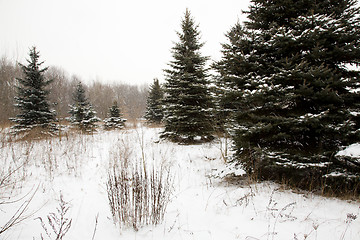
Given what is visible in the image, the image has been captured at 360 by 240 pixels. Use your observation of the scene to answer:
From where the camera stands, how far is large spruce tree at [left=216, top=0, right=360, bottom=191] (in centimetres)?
286

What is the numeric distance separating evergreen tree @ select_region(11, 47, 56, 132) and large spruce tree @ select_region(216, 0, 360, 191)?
12.8m

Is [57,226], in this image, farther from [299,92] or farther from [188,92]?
[188,92]

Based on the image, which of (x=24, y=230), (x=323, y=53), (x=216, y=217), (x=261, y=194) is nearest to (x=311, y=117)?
(x=323, y=53)

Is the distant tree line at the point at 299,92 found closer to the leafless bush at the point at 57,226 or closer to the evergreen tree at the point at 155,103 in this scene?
the leafless bush at the point at 57,226

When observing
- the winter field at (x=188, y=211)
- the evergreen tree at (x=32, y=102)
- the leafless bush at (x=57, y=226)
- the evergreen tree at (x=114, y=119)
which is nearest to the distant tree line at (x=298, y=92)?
the winter field at (x=188, y=211)

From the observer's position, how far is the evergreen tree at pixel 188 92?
Answer: 742cm

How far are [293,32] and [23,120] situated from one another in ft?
48.9

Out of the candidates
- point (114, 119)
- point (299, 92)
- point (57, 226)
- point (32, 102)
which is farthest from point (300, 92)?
point (114, 119)

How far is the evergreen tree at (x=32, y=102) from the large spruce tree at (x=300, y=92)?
1282cm

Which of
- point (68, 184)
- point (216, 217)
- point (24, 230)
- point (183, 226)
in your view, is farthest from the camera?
point (68, 184)

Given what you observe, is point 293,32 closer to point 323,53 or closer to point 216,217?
point 323,53

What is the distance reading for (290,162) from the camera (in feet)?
9.75

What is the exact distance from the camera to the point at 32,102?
10453 mm

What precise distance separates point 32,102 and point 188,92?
1104 centimetres
